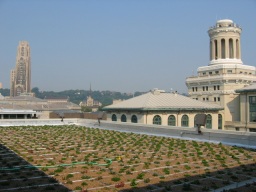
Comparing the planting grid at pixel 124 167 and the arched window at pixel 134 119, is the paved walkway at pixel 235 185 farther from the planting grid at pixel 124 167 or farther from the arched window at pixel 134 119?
the arched window at pixel 134 119

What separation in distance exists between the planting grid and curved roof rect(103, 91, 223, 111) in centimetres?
2019

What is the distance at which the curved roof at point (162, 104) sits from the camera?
141 ft

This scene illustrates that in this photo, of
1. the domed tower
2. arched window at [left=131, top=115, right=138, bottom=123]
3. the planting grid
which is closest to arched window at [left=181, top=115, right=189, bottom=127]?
arched window at [left=131, top=115, right=138, bottom=123]

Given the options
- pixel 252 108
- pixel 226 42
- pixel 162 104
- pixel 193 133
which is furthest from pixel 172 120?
pixel 226 42

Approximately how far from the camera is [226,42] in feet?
190

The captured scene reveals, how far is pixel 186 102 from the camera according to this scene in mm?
46375

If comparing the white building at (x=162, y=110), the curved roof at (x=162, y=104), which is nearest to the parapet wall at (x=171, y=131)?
the white building at (x=162, y=110)

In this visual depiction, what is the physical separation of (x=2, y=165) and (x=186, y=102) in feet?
112

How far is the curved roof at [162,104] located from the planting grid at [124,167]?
66.3 feet

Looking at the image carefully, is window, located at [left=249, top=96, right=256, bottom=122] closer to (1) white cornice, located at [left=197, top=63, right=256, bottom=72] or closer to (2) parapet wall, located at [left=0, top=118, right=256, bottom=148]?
(1) white cornice, located at [left=197, top=63, right=256, bottom=72]

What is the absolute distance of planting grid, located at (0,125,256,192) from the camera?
1190cm

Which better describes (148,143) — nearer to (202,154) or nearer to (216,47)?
(202,154)

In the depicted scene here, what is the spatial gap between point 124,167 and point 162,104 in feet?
95.4

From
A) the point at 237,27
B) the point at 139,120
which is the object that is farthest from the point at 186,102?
the point at 237,27
